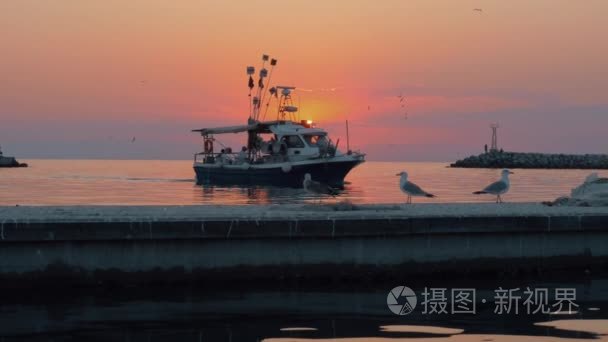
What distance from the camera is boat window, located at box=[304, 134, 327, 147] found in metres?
59.5

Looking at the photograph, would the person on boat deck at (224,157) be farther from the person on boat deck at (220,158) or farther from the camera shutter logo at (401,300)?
the camera shutter logo at (401,300)

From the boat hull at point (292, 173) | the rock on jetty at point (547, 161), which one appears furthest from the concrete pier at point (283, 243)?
the rock on jetty at point (547, 161)

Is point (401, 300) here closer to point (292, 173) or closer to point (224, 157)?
point (292, 173)

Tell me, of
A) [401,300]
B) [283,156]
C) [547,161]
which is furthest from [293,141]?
[547,161]

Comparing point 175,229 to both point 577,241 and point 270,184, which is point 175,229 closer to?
point 577,241

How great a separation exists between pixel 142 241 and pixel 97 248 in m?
0.77

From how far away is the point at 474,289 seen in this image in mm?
16094

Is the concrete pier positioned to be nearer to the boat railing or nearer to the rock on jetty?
the boat railing

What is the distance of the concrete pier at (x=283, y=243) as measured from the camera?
1568 centimetres

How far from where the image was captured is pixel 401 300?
15266 millimetres

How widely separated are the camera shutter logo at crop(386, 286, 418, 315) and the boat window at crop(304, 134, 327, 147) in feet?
142

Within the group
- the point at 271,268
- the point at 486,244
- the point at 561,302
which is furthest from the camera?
the point at 486,244

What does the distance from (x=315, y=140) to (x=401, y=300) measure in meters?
45.0

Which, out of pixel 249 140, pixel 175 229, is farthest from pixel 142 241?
pixel 249 140
